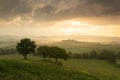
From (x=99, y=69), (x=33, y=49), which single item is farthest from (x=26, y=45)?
(x=99, y=69)

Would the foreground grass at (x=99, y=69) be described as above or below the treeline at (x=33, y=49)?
below

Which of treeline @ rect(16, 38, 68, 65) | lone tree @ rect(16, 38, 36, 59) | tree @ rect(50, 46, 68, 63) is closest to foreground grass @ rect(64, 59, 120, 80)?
tree @ rect(50, 46, 68, 63)

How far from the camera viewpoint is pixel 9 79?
3475 cm

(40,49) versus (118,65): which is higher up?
(40,49)

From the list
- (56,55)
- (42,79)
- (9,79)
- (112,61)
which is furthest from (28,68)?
(112,61)

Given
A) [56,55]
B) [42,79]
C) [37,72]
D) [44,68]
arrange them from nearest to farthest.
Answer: [42,79], [37,72], [44,68], [56,55]

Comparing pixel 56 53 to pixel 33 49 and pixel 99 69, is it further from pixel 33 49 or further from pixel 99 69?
pixel 99 69

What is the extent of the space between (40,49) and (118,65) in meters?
55.7

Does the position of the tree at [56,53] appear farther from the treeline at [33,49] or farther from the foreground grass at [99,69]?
the foreground grass at [99,69]

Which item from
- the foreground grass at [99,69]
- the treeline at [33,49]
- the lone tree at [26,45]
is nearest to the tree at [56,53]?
the treeline at [33,49]

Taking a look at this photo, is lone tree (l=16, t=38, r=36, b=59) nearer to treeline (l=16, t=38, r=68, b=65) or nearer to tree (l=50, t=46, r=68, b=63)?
treeline (l=16, t=38, r=68, b=65)

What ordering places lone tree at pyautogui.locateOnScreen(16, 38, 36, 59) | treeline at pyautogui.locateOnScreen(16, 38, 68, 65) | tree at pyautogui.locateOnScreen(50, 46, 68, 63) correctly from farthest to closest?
tree at pyautogui.locateOnScreen(50, 46, 68, 63), treeline at pyautogui.locateOnScreen(16, 38, 68, 65), lone tree at pyautogui.locateOnScreen(16, 38, 36, 59)

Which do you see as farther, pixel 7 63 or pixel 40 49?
pixel 40 49

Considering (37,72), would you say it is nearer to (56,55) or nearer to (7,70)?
(7,70)
